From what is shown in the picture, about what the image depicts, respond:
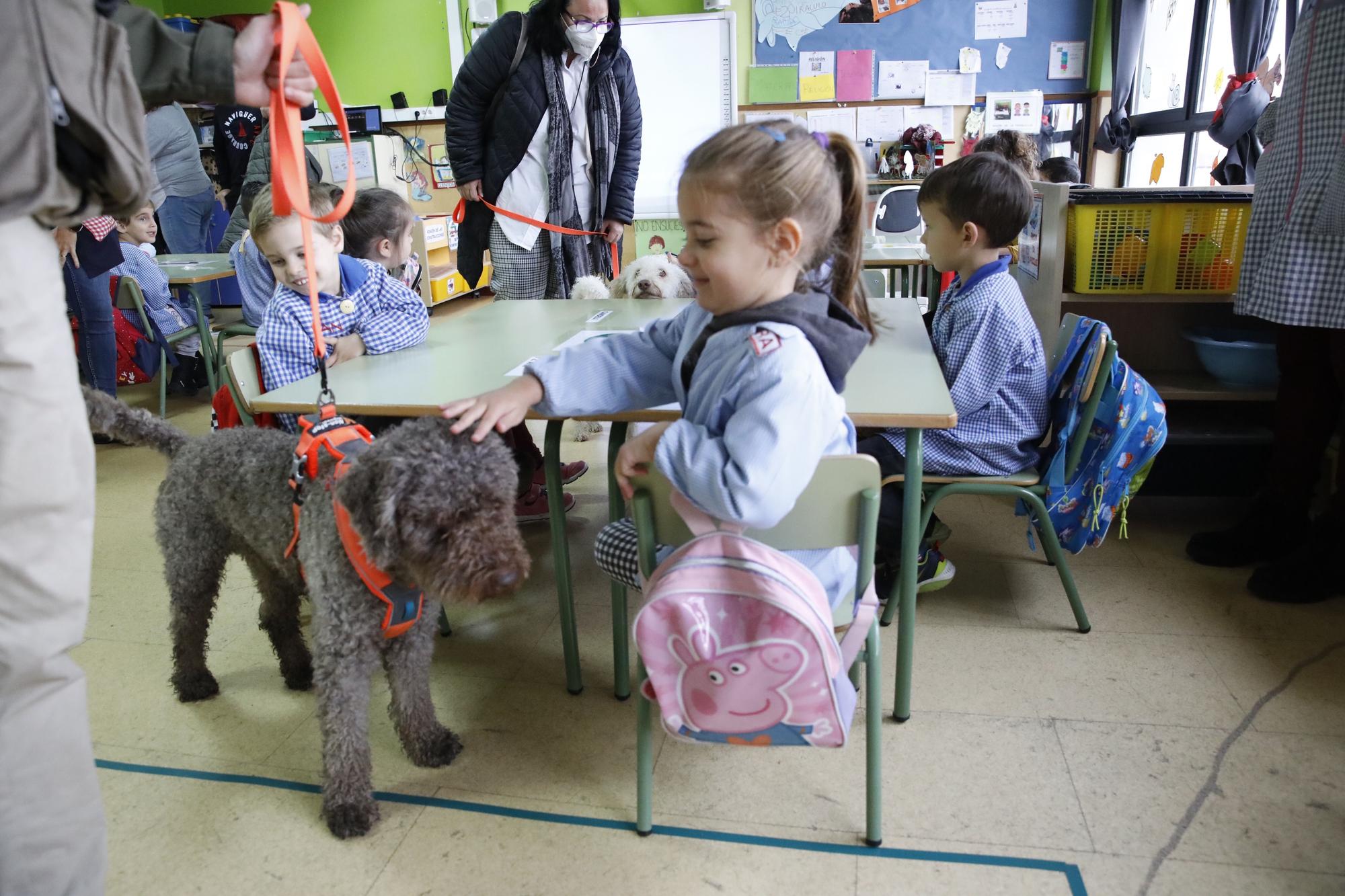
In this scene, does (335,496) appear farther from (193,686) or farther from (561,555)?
(193,686)

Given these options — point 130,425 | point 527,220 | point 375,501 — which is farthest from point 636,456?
point 527,220

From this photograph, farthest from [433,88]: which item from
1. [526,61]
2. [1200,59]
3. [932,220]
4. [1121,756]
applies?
[1121,756]

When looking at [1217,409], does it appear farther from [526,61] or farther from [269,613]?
[269,613]

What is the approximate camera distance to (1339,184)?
1.96 meters

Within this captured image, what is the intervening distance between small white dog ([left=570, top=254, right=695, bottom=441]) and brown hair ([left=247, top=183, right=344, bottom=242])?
3.15ft

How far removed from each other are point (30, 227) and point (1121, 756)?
1.92 meters

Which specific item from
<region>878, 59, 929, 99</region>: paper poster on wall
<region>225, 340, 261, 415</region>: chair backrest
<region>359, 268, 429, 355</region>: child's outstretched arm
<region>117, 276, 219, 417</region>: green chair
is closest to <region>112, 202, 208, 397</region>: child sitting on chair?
<region>117, 276, 219, 417</region>: green chair

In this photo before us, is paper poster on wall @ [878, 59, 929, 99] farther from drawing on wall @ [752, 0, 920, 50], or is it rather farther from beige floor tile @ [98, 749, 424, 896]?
beige floor tile @ [98, 749, 424, 896]

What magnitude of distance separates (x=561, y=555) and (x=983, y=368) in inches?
42.5

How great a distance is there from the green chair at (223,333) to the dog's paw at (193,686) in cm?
234

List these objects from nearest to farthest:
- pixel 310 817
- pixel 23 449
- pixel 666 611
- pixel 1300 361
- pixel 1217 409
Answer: pixel 23 449 < pixel 666 611 < pixel 310 817 < pixel 1300 361 < pixel 1217 409

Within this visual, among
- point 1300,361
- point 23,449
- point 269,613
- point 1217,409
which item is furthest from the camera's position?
point 1217,409

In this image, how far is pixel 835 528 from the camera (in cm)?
128

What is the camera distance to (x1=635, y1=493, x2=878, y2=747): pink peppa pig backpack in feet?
3.89
